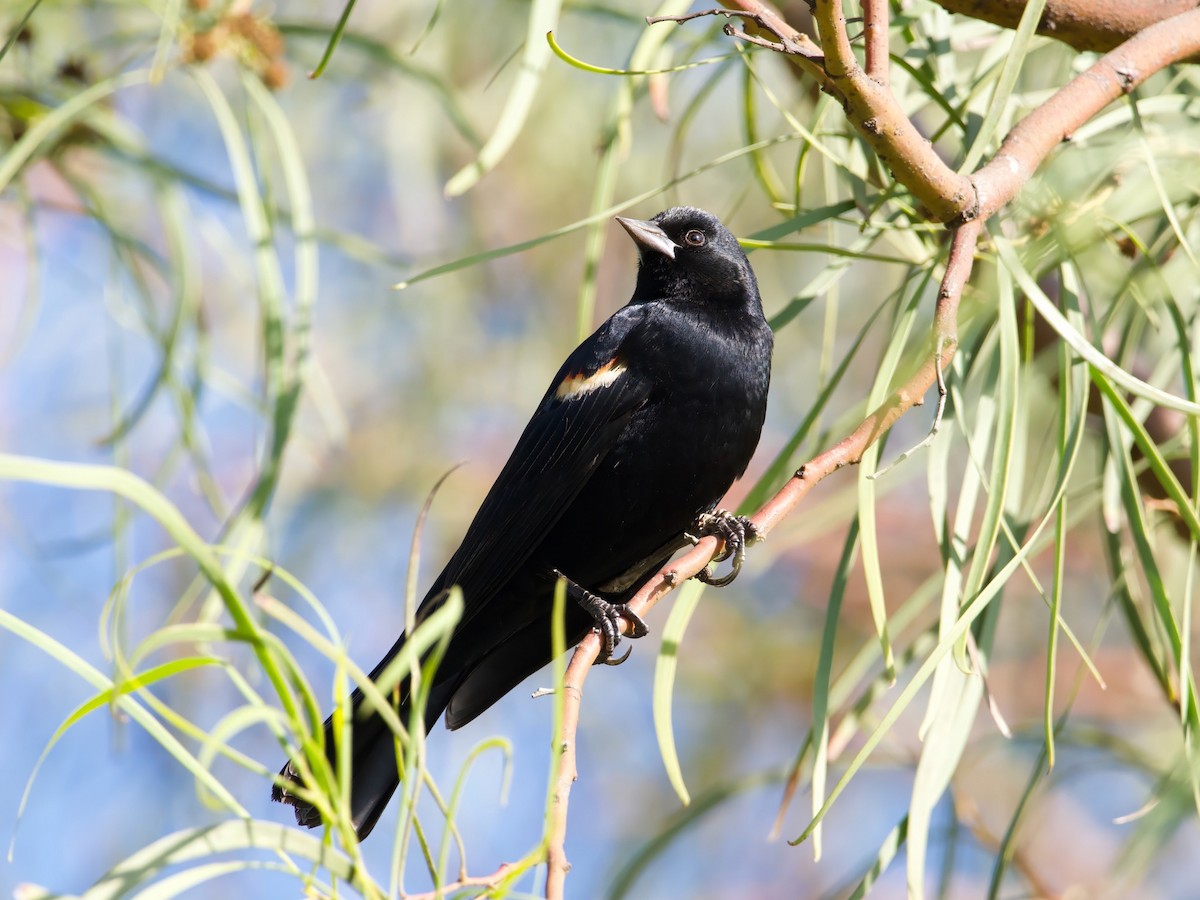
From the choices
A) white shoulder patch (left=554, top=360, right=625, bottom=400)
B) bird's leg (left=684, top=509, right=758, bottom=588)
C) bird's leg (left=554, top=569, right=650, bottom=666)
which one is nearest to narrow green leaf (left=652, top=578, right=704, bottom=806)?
bird's leg (left=684, top=509, right=758, bottom=588)

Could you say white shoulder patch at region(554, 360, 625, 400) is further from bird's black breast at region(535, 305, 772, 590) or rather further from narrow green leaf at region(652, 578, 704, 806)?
narrow green leaf at region(652, 578, 704, 806)

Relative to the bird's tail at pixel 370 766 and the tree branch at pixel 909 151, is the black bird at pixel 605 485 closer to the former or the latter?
the bird's tail at pixel 370 766

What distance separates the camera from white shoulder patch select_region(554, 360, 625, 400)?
90.4 inches

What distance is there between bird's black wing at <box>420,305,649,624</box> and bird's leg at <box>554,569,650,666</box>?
113mm

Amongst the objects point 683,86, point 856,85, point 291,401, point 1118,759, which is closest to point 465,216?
point 683,86

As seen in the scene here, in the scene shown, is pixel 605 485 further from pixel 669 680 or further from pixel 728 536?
pixel 669 680

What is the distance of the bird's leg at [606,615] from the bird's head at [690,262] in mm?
602

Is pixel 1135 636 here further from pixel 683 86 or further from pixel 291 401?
pixel 683 86

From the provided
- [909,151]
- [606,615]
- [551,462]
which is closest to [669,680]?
[909,151]

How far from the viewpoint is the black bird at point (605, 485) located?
218cm

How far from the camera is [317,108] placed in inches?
144

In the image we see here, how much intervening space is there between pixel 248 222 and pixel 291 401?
0.94 feet

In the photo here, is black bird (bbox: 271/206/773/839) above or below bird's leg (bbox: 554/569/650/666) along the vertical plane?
above

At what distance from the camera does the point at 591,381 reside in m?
2.32
